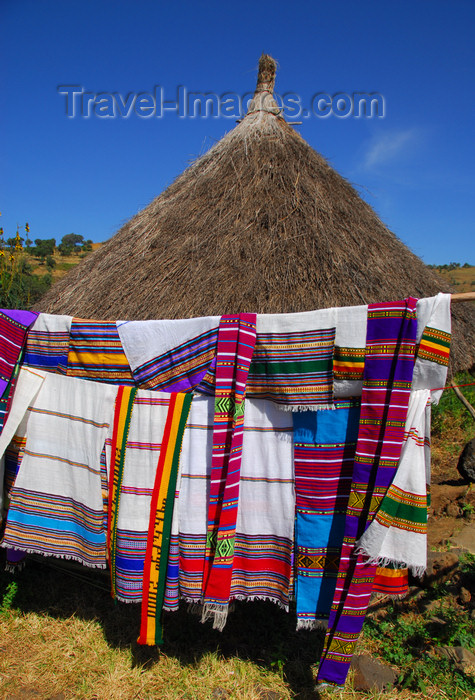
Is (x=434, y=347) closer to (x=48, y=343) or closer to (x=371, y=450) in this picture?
(x=371, y=450)

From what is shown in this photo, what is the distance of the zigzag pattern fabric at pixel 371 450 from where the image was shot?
161 centimetres

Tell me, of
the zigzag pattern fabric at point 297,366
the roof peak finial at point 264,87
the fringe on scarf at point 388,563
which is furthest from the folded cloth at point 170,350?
the roof peak finial at point 264,87

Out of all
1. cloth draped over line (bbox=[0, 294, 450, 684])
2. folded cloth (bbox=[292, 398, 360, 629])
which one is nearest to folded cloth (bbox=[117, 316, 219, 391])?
cloth draped over line (bbox=[0, 294, 450, 684])

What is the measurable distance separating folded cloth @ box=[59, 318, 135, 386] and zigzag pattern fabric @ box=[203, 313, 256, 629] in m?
0.51

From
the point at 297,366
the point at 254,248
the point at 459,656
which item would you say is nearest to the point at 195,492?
the point at 297,366

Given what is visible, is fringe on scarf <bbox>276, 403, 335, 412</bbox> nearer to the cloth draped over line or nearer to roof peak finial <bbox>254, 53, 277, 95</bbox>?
the cloth draped over line

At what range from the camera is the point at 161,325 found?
1.94 meters

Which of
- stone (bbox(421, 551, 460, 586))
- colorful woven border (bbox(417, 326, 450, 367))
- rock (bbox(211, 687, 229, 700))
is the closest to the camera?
colorful woven border (bbox(417, 326, 450, 367))

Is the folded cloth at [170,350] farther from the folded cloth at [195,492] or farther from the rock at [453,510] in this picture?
the rock at [453,510]

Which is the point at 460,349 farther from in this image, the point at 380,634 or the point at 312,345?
the point at 312,345

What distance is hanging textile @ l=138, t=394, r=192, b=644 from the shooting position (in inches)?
74.3

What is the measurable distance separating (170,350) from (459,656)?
2.13 m

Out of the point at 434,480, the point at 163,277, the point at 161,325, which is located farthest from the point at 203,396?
the point at 434,480

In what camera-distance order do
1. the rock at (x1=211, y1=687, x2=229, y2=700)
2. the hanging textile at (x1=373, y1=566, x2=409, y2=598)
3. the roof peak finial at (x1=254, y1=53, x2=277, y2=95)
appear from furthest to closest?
the roof peak finial at (x1=254, y1=53, x2=277, y2=95) → the rock at (x1=211, y1=687, x2=229, y2=700) → the hanging textile at (x1=373, y1=566, x2=409, y2=598)
